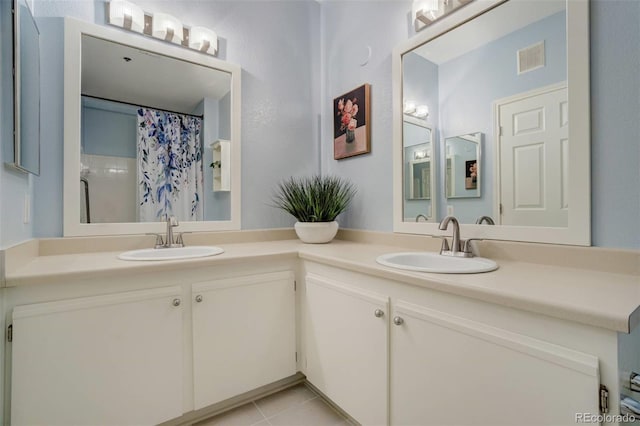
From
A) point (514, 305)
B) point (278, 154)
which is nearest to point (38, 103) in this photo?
point (278, 154)

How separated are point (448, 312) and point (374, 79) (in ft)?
4.90

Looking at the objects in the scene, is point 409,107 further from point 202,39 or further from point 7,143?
point 7,143

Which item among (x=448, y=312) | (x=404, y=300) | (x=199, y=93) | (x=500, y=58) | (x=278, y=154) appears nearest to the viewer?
(x=448, y=312)

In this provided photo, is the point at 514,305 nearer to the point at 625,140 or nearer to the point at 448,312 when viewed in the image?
the point at 448,312

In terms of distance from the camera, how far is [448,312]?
3.08 feet

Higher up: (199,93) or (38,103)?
(199,93)

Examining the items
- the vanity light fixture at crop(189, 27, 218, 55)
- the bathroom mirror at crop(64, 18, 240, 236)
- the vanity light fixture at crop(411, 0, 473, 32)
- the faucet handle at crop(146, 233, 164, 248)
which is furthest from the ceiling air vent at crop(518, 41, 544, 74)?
the faucet handle at crop(146, 233, 164, 248)

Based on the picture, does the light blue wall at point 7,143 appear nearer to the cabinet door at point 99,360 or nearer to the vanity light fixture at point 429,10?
the cabinet door at point 99,360

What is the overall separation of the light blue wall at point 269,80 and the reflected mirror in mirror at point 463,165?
1092 mm

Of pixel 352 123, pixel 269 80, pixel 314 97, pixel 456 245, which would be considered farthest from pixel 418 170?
pixel 269 80

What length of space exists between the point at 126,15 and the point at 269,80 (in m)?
0.86

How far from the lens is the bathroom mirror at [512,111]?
107cm

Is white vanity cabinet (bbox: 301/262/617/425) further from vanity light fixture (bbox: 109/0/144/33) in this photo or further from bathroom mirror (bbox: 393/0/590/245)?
vanity light fixture (bbox: 109/0/144/33)

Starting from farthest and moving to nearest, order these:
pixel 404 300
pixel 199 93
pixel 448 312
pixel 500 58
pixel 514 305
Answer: pixel 199 93 < pixel 500 58 < pixel 404 300 < pixel 448 312 < pixel 514 305
